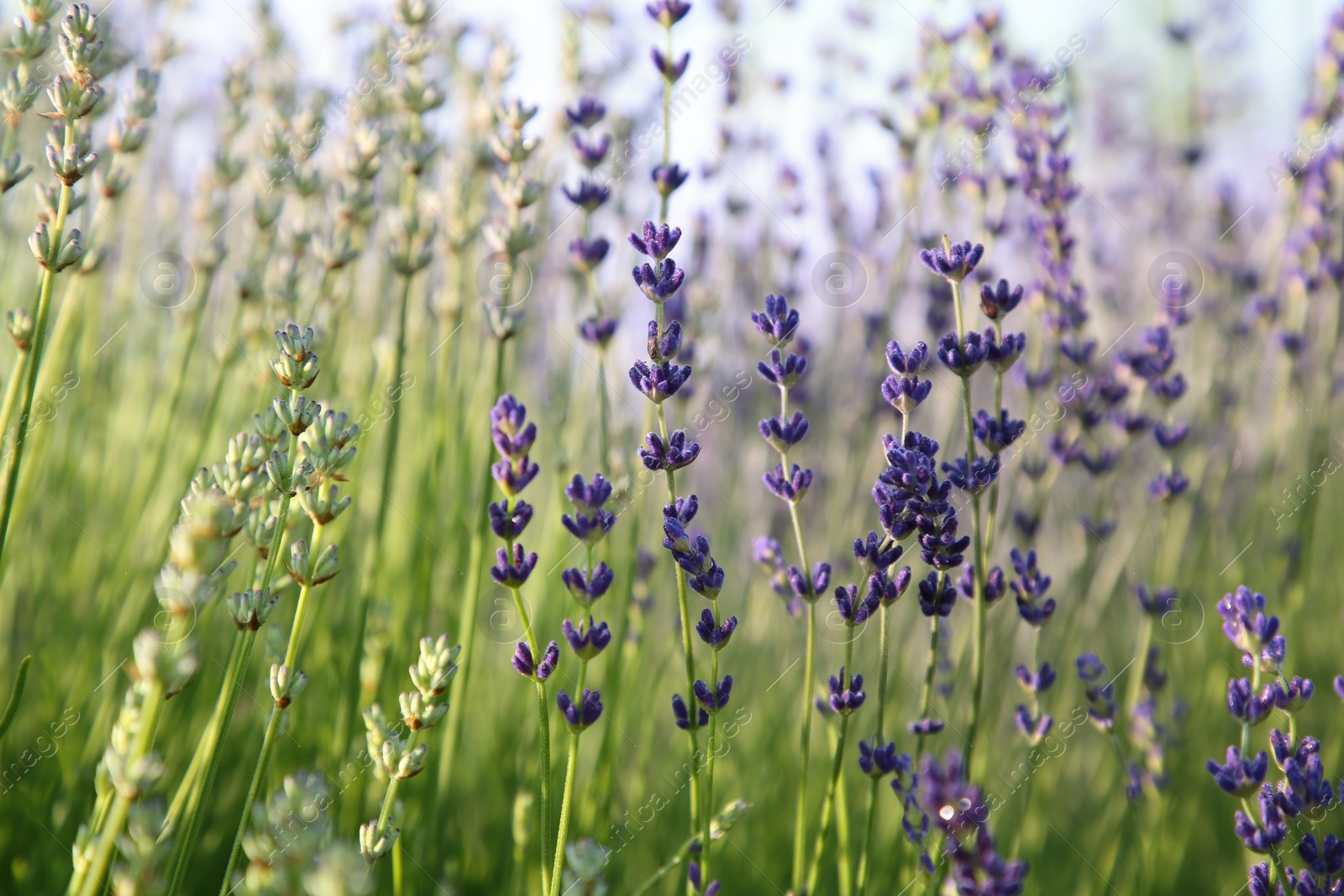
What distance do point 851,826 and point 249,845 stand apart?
1.78 meters

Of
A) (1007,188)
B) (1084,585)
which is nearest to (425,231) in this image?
(1007,188)

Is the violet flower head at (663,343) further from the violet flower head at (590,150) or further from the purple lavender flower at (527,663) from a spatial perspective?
the violet flower head at (590,150)

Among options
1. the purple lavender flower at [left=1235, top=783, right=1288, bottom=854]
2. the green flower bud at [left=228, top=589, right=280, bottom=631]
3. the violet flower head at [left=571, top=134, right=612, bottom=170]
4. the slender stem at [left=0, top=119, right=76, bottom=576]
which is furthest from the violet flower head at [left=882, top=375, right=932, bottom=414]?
the slender stem at [left=0, top=119, right=76, bottom=576]

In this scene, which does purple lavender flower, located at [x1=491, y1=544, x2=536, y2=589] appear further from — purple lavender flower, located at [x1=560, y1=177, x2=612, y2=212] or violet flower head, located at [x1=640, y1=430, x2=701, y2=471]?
purple lavender flower, located at [x1=560, y1=177, x2=612, y2=212]

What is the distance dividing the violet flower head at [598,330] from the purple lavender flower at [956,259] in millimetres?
636

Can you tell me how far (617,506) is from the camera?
185 centimetres

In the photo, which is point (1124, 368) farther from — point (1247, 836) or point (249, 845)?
point (249, 845)

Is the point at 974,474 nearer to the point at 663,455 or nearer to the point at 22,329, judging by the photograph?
the point at 663,455

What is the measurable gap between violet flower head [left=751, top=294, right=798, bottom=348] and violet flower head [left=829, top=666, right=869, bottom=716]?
46cm

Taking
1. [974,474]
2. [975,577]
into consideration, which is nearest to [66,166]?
[974,474]

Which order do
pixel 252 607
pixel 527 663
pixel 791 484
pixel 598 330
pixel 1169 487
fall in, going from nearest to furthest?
pixel 252 607 → pixel 527 663 → pixel 791 484 → pixel 598 330 → pixel 1169 487

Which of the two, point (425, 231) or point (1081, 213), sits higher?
point (1081, 213)

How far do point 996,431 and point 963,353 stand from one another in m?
0.15

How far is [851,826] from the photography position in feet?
7.32
